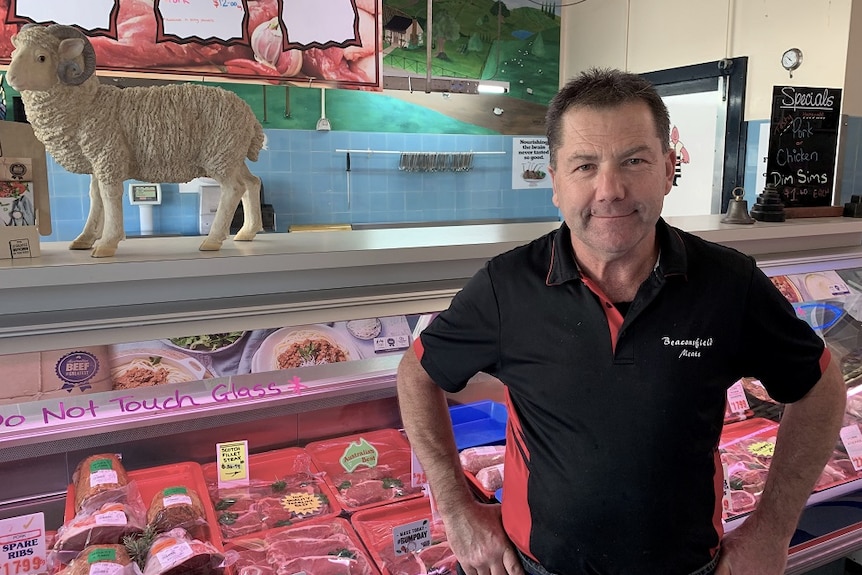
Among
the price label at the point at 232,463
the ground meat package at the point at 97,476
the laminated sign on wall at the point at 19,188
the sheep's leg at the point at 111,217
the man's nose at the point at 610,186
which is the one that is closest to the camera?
the man's nose at the point at 610,186

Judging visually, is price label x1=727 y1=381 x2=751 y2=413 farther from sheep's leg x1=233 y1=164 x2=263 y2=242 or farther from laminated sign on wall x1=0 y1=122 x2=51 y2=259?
laminated sign on wall x1=0 y1=122 x2=51 y2=259

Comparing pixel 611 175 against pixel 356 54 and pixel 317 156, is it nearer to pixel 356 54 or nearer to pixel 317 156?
pixel 356 54

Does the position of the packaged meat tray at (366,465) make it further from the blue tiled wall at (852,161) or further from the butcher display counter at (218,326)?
the blue tiled wall at (852,161)

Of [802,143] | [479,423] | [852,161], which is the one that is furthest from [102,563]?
[852,161]

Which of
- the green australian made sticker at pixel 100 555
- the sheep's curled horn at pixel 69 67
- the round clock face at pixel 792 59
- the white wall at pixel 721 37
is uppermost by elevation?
the white wall at pixel 721 37

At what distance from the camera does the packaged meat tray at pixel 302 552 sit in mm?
1888

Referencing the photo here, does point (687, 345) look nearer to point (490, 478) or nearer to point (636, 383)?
point (636, 383)

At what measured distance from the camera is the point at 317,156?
18.6 feet

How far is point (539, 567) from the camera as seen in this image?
150cm

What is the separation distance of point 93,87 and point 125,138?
125mm

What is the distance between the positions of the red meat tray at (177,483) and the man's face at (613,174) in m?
1.32

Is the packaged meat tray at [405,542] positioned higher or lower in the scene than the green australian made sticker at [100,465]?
lower

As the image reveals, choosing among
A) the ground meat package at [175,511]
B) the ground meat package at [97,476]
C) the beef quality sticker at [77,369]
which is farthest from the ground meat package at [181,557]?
the beef quality sticker at [77,369]

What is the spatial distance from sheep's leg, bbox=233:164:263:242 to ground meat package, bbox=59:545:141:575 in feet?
2.78
